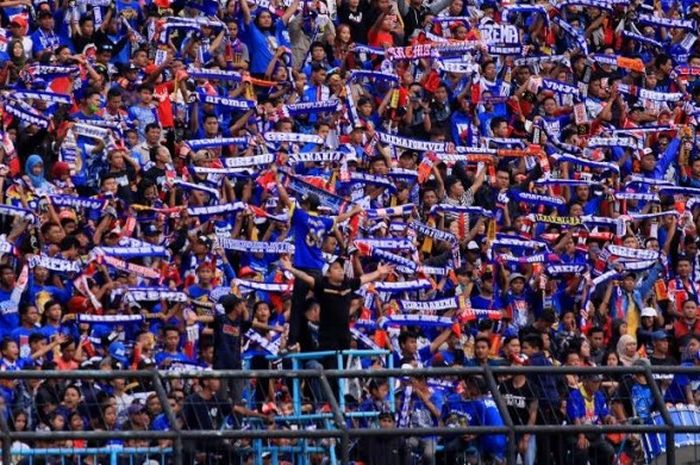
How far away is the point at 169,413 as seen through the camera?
17.3 metres

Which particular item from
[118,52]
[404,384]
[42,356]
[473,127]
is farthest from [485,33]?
[404,384]

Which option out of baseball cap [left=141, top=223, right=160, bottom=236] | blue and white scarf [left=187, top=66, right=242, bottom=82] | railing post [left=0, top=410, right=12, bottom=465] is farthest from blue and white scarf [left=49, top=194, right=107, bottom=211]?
railing post [left=0, top=410, right=12, bottom=465]

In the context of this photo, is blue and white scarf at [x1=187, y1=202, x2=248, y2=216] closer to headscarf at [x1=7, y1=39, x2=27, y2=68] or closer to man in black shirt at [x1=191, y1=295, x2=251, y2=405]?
headscarf at [x1=7, y1=39, x2=27, y2=68]

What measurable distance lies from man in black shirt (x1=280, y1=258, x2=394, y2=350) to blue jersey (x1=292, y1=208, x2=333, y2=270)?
6.76ft

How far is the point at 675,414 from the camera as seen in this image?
744 inches

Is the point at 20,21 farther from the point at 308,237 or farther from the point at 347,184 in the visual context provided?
the point at 308,237

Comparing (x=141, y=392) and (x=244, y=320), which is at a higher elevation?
(x=141, y=392)

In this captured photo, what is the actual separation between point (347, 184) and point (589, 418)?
10230 mm

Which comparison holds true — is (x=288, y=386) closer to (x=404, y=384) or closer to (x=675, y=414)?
(x=404, y=384)

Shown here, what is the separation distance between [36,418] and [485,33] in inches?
647

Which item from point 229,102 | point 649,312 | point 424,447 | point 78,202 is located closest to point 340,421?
point 424,447

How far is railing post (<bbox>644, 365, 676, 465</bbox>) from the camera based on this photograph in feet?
59.7

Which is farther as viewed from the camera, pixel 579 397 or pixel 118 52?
pixel 118 52

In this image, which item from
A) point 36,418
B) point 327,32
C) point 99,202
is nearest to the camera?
point 36,418
